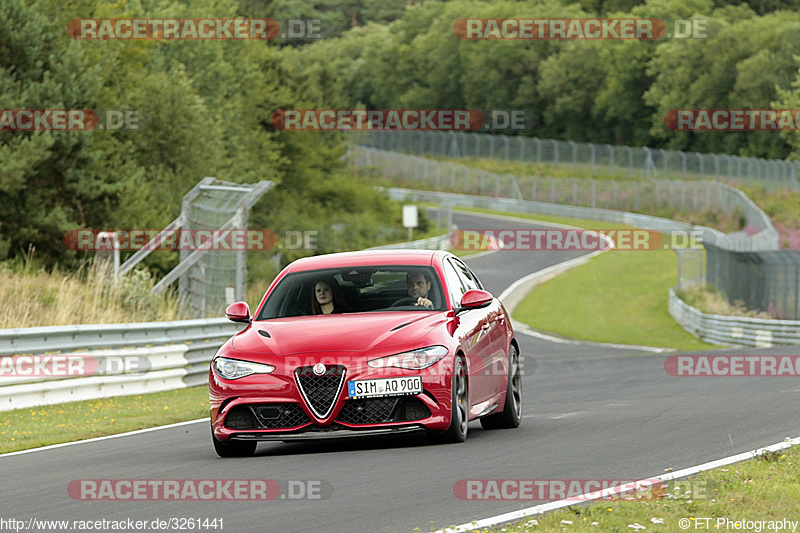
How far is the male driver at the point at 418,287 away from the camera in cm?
1081

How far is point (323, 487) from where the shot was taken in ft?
26.8

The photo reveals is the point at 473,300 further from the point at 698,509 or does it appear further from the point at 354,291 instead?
the point at 698,509

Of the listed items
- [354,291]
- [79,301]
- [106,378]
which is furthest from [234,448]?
[79,301]

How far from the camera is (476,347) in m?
10.7

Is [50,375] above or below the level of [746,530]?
below

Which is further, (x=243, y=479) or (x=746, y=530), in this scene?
(x=243, y=479)

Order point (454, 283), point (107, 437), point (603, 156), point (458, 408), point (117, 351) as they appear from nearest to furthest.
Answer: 1. point (458, 408)
2. point (454, 283)
3. point (107, 437)
4. point (117, 351)
5. point (603, 156)

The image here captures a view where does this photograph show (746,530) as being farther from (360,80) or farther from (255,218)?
(360,80)

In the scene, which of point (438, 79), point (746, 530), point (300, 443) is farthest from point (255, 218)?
point (438, 79)

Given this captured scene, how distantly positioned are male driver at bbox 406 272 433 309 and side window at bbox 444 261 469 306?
189 mm

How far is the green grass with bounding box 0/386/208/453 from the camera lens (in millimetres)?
12664

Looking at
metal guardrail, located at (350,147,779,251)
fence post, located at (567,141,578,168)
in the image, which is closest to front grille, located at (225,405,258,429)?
metal guardrail, located at (350,147,779,251)

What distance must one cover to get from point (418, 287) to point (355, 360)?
1472 mm

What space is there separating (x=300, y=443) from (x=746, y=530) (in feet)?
17.3
